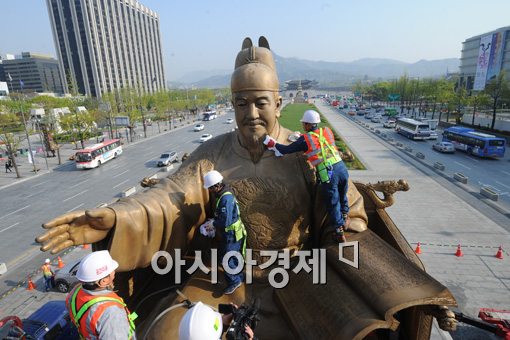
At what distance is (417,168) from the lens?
900 inches

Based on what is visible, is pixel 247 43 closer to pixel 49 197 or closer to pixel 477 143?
pixel 49 197

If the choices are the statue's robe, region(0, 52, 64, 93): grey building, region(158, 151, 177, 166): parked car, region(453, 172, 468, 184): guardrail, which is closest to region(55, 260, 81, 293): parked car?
the statue's robe

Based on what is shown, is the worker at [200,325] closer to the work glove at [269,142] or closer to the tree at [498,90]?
the work glove at [269,142]

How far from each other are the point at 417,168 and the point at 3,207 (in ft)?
86.3

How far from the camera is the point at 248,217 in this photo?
417 cm

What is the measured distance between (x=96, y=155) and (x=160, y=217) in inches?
1026

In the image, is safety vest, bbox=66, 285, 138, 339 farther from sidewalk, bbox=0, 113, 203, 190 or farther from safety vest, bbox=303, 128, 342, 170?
sidewalk, bbox=0, 113, 203, 190

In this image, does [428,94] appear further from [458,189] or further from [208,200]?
[208,200]

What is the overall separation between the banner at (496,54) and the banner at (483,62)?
2.21 ft

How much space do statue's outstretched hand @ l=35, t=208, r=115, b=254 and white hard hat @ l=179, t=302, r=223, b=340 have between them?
157 centimetres

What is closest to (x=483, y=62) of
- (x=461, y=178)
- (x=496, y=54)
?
(x=496, y=54)

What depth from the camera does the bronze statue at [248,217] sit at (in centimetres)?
339

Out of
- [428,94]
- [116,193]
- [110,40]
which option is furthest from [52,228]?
[110,40]

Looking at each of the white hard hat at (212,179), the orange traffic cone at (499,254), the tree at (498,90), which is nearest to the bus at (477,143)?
the tree at (498,90)
